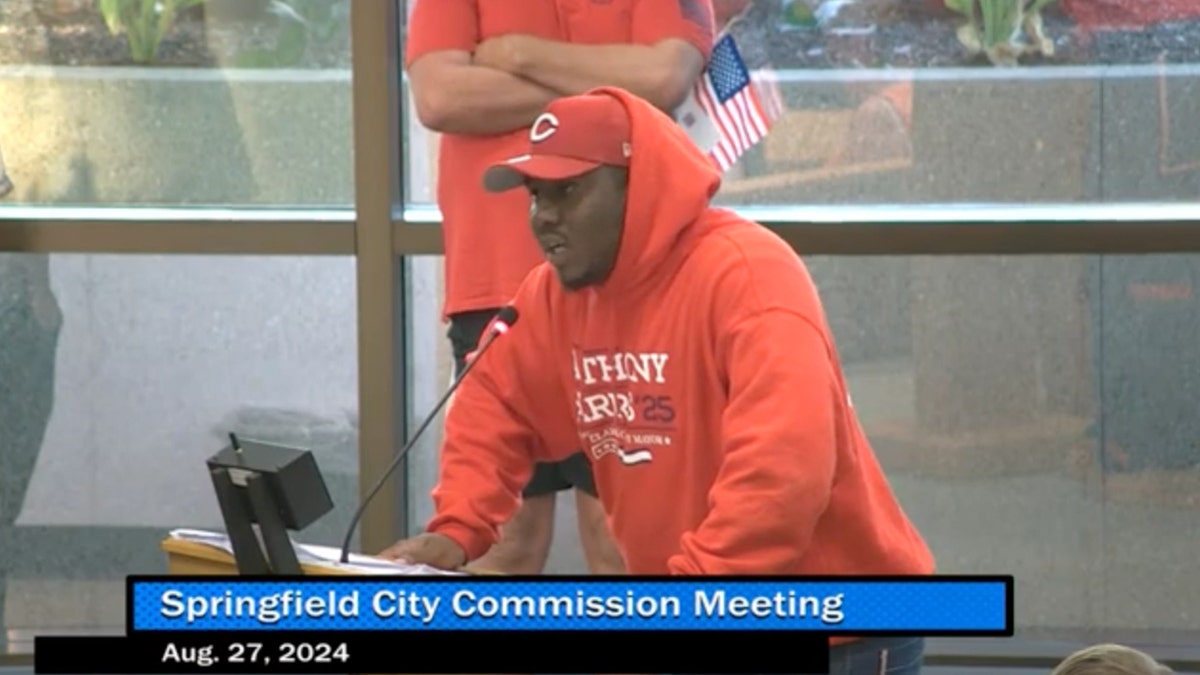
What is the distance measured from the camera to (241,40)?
4828 millimetres

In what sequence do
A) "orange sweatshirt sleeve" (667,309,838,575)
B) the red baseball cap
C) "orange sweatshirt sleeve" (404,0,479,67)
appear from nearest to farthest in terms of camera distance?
"orange sweatshirt sleeve" (667,309,838,575)
the red baseball cap
"orange sweatshirt sleeve" (404,0,479,67)

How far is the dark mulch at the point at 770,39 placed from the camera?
4.65m

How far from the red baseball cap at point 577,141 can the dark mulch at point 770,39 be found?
1952 mm

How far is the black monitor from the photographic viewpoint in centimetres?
238

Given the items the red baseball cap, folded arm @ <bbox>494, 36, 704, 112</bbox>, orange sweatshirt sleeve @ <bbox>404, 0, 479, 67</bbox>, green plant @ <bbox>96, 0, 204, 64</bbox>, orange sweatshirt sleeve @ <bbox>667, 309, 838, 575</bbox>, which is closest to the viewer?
orange sweatshirt sleeve @ <bbox>667, 309, 838, 575</bbox>

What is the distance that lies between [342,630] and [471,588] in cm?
15

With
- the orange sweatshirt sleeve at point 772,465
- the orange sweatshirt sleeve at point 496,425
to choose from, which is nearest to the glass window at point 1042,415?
the orange sweatshirt sleeve at point 496,425

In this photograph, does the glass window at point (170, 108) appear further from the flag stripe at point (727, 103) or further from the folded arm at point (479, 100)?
the flag stripe at point (727, 103)

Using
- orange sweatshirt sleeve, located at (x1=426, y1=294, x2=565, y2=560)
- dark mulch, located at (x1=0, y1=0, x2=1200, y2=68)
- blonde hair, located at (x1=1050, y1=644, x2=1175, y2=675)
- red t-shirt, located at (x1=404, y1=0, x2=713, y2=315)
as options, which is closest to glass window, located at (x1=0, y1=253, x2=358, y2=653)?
dark mulch, located at (x1=0, y1=0, x2=1200, y2=68)

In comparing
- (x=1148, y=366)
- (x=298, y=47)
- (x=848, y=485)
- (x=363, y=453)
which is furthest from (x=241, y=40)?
(x=848, y=485)

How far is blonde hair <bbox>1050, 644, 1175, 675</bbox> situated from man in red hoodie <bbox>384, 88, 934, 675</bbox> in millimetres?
307

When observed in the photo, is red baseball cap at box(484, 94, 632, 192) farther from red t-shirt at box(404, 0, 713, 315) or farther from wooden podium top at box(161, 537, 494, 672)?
red t-shirt at box(404, 0, 713, 315)

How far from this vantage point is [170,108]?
485 centimetres

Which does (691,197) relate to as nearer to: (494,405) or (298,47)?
(494,405)
